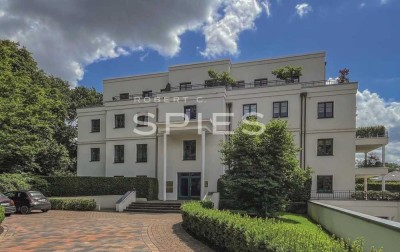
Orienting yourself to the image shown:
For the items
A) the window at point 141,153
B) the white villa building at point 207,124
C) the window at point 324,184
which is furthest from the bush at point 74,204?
the window at point 324,184

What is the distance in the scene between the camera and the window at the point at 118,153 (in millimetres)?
33281

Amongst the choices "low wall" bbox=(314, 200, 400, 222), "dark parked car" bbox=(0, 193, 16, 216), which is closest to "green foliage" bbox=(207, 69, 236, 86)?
"low wall" bbox=(314, 200, 400, 222)

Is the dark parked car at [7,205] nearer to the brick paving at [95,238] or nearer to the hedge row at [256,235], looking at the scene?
the brick paving at [95,238]

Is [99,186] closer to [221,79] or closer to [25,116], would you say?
[25,116]

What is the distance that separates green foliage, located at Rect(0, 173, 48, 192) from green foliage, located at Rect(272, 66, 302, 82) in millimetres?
21700

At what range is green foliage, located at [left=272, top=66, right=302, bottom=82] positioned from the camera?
30.0 metres

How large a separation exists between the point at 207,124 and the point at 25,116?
46.2 feet

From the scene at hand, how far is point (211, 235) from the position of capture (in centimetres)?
1092

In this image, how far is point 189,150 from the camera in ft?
101

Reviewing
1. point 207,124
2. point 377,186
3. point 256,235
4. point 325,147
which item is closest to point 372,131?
point 325,147

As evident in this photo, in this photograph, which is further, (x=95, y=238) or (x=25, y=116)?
(x=25, y=116)

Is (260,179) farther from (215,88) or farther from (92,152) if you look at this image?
(92,152)

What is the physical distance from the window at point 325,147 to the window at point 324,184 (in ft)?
5.79

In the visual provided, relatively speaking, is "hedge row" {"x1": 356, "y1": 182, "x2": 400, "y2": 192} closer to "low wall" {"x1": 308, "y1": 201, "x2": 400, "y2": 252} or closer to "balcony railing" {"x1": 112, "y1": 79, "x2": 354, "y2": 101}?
"balcony railing" {"x1": 112, "y1": 79, "x2": 354, "y2": 101}
